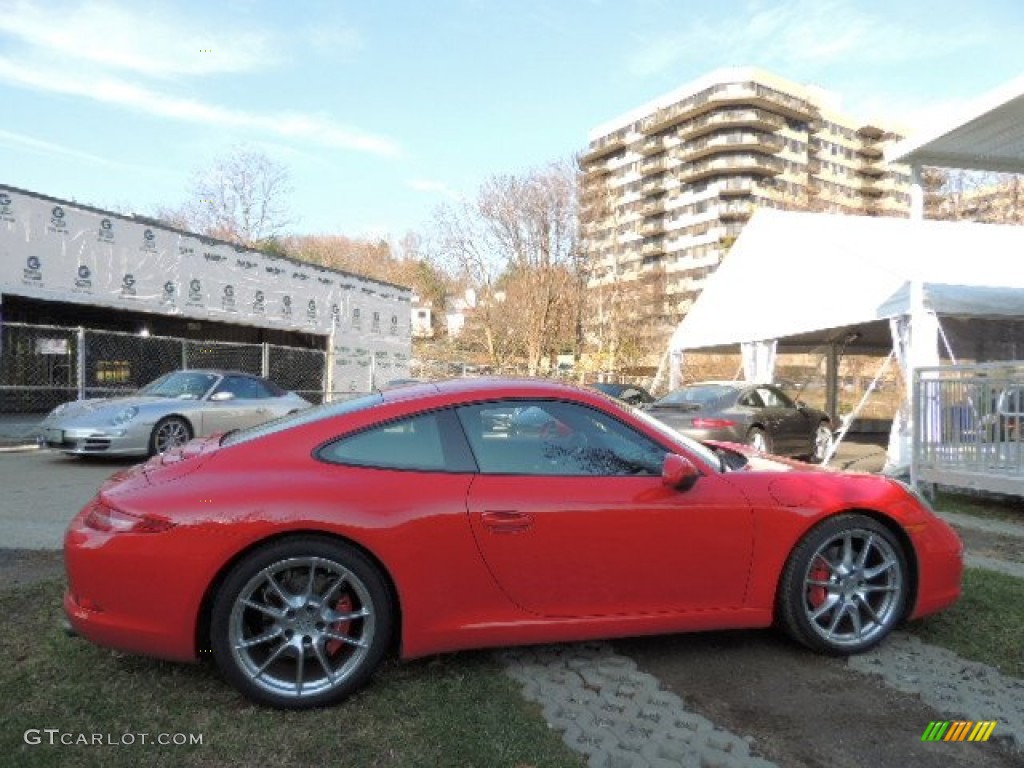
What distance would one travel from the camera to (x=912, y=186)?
50.9 ft

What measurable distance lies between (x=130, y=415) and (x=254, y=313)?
36.5ft

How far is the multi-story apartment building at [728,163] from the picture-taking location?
245 ft

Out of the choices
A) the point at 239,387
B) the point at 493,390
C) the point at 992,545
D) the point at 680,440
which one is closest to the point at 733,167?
the point at 239,387

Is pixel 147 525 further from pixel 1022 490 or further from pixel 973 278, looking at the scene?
pixel 973 278

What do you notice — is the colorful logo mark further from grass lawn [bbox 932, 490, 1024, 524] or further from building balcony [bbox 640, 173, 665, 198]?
building balcony [bbox 640, 173, 665, 198]

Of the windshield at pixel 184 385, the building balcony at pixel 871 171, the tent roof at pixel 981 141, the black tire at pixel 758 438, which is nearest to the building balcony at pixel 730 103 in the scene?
the building balcony at pixel 871 171

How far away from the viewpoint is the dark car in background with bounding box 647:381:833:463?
11297mm

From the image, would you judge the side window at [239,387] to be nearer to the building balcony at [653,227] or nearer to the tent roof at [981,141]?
the tent roof at [981,141]

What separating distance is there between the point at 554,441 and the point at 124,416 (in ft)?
27.3

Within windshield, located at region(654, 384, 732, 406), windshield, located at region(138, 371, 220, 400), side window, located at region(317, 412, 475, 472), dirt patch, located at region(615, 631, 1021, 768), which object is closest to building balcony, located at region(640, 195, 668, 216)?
windshield, located at region(654, 384, 732, 406)

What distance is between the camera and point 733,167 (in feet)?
246

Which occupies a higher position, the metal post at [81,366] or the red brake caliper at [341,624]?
the metal post at [81,366]

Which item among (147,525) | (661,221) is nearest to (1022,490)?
(147,525)

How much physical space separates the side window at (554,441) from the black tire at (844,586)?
86cm
